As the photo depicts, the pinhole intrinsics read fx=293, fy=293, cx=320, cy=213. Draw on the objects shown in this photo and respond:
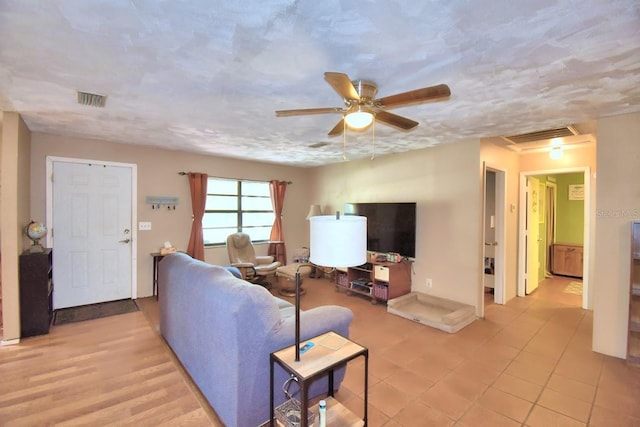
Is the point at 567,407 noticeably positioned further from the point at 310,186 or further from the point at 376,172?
the point at 310,186

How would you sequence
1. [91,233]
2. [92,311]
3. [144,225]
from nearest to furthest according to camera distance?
[92,311]
[91,233]
[144,225]

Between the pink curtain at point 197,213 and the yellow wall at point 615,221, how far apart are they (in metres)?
5.27

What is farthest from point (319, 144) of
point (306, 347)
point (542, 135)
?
point (306, 347)

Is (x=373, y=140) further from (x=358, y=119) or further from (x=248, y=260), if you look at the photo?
(x=248, y=260)

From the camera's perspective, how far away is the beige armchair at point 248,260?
4.97 meters

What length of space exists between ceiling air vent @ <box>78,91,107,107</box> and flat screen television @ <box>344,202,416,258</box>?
3719 millimetres

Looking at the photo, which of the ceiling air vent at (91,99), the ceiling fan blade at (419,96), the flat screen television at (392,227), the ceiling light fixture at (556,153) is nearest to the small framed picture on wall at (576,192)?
the ceiling light fixture at (556,153)

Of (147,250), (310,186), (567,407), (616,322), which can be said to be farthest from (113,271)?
(616,322)

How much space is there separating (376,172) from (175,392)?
4.16 m

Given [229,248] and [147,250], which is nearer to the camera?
[147,250]

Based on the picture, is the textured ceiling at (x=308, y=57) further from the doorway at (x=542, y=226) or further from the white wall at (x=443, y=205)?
the doorway at (x=542, y=226)

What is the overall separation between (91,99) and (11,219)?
1604mm

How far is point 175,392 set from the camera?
229 cm

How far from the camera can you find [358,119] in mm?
2188
